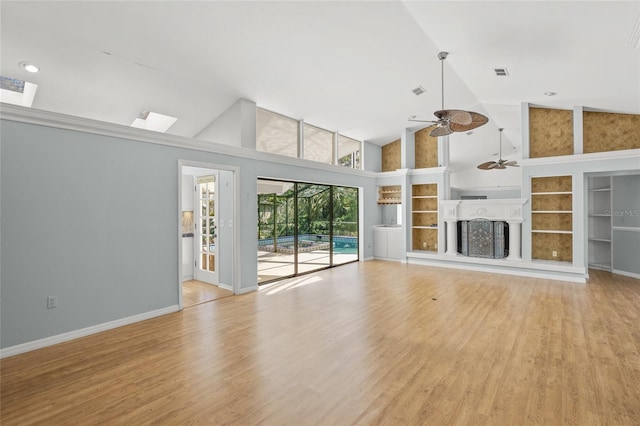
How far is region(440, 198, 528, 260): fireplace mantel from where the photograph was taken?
264 inches

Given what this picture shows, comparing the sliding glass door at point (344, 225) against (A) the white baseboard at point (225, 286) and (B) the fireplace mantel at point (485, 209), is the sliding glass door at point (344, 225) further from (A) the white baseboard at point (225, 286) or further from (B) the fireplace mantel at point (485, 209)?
(A) the white baseboard at point (225, 286)

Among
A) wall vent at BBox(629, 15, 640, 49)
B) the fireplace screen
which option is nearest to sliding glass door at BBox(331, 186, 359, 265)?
the fireplace screen

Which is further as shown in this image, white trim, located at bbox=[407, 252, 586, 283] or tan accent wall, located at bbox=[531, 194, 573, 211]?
tan accent wall, located at bbox=[531, 194, 573, 211]

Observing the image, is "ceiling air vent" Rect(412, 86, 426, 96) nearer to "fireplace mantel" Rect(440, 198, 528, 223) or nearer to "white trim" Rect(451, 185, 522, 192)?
"fireplace mantel" Rect(440, 198, 528, 223)

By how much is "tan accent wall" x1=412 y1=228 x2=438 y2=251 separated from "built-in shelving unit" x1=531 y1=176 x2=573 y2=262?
2225 millimetres

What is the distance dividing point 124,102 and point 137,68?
845 millimetres

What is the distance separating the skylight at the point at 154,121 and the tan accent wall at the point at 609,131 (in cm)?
777

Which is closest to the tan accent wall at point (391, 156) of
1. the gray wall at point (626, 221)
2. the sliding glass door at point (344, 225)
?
the sliding glass door at point (344, 225)

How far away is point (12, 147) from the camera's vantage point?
10.2 feet

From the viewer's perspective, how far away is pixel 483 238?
286 inches

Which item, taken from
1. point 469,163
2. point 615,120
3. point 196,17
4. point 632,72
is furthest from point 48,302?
point 469,163

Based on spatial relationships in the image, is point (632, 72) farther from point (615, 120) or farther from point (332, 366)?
point (332, 366)

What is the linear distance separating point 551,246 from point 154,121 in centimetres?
826

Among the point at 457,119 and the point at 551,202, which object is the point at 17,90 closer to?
the point at 457,119
